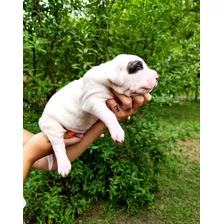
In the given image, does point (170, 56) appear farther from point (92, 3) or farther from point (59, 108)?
point (59, 108)

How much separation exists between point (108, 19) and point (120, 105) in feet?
3.62

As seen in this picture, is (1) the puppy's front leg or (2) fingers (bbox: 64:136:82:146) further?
(2) fingers (bbox: 64:136:82:146)

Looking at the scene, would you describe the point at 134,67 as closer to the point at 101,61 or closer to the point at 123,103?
the point at 123,103

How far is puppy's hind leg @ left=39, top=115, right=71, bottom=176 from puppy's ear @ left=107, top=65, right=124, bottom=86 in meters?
0.32

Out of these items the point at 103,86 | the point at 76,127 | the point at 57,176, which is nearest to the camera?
the point at 103,86

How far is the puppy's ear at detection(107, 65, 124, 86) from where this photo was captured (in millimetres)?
1113

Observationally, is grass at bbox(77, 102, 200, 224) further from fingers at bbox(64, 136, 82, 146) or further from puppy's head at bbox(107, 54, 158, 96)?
puppy's head at bbox(107, 54, 158, 96)

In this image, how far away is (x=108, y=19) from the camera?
2145mm

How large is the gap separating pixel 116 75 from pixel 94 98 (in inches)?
5.1

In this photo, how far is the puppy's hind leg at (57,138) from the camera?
1265 mm

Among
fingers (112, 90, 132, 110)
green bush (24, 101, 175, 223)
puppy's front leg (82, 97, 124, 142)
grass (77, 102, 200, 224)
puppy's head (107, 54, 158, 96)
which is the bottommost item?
grass (77, 102, 200, 224)

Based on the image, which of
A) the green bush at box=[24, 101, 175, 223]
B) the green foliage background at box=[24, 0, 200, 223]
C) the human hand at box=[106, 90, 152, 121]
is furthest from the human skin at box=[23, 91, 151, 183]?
the green bush at box=[24, 101, 175, 223]

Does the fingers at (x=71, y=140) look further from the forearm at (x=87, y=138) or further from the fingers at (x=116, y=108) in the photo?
the fingers at (x=116, y=108)

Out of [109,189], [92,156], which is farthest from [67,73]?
[109,189]
